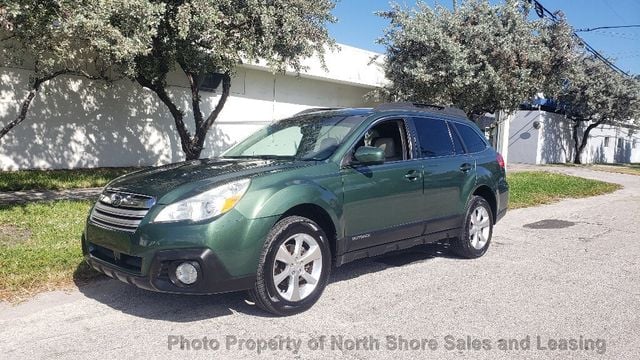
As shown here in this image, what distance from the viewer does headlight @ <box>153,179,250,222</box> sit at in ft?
13.5

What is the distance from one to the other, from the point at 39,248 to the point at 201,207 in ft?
10.1

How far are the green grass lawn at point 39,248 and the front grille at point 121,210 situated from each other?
1015mm

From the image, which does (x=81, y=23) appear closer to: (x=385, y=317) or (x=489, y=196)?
(x=385, y=317)

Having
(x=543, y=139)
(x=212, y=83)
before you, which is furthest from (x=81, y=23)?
(x=543, y=139)

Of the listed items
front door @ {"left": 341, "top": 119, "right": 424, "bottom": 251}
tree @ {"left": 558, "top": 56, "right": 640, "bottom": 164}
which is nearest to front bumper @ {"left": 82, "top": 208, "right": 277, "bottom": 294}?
front door @ {"left": 341, "top": 119, "right": 424, "bottom": 251}

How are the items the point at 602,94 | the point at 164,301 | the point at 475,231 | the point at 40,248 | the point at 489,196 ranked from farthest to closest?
the point at 602,94 → the point at 489,196 → the point at 475,231 → the point at 40,248 → the point at 164,301

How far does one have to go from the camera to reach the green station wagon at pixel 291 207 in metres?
4.08

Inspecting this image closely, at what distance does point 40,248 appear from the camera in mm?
6164

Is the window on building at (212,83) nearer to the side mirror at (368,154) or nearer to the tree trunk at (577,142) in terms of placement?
the side mirror at (368,154)

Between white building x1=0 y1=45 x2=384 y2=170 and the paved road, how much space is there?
9035 millimetres

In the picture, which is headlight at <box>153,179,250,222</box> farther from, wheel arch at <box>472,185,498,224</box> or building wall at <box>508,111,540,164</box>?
building wall at <box>508,111,540,164</box>

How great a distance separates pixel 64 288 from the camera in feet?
16.9

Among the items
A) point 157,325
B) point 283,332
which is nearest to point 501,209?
point 283,332

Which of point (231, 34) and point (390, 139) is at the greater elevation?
point (231, 34)
